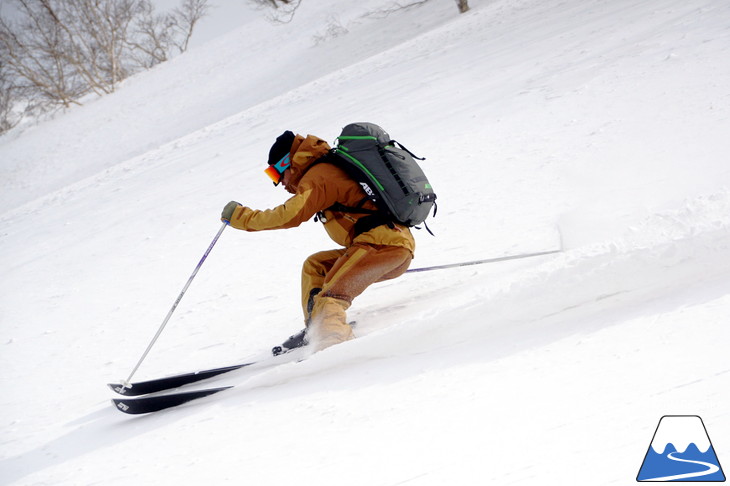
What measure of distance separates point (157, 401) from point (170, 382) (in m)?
0.27

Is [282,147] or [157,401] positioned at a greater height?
[282,147]

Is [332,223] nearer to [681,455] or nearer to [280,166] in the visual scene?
[280,166]

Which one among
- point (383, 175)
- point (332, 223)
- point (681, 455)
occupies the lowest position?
point (681, 455)

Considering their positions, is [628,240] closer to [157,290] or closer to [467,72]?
[157,290]

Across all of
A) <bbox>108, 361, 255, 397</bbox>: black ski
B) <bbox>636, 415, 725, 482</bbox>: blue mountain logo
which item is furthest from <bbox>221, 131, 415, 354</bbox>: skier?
<bbox>636, 415, 725, 482</bbox>: blue mountain logo

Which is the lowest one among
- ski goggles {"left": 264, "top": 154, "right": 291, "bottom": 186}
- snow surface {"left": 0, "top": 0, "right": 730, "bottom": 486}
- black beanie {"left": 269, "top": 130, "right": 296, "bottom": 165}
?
snow surface {"left": 0, "top": 0, "right": 730, "bottom": 486}

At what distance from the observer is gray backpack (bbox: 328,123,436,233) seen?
3.46 meters

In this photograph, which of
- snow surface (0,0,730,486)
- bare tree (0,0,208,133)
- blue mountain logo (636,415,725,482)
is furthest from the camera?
bare tree (0,0,208,133)

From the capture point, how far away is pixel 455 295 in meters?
3.97

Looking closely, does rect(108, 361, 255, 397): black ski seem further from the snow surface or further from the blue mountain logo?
the blue mountain logo

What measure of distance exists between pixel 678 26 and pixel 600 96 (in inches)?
96.2

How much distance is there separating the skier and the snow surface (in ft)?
0.97

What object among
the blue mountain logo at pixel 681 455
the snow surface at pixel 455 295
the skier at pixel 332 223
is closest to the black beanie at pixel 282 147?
the skier at pixel 332 223

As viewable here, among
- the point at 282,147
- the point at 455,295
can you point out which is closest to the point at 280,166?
the point at 282,147
